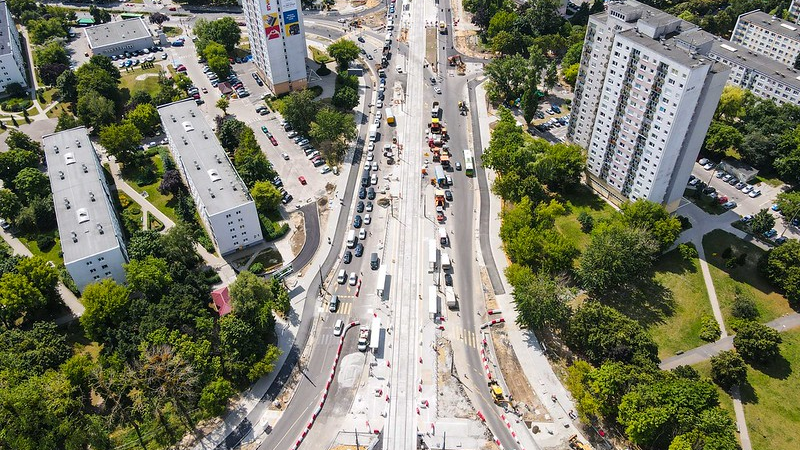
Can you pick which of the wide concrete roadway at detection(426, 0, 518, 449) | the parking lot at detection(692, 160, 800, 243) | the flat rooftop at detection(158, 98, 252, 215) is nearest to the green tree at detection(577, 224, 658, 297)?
the wide concrete roadway at detection(426, 0, 518, 449)

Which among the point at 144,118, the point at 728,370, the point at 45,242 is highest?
the point at 144,118

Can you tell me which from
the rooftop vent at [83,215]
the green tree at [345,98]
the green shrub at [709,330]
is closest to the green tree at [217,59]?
the green tree at [345,98]

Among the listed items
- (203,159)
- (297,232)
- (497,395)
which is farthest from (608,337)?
(203,159)

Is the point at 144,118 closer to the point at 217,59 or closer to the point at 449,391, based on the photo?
the point at 217,59

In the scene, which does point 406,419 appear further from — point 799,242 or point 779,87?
point 779,87

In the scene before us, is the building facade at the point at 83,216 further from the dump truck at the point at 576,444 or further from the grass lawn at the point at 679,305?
the grass lawn at the point at 679,305

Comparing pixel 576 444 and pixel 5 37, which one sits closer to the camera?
pixel 576 444
